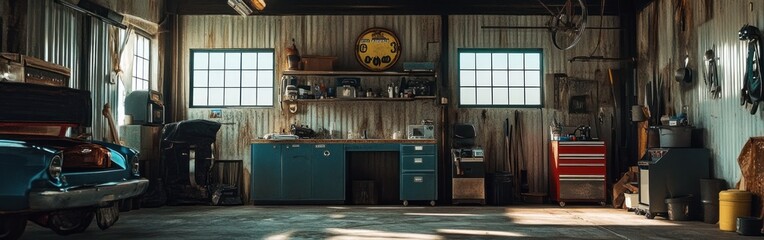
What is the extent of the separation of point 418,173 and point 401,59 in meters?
1.89

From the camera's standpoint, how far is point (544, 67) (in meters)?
10.8

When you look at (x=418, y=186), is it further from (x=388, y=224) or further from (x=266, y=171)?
(x=388, y=224)

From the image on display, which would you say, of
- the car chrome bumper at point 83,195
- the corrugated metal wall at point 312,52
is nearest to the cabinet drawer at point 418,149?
the corrugated metal wall at point 312,52

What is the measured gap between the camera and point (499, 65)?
1085 cm

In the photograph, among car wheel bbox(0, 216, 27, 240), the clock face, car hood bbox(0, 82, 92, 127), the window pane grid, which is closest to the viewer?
car wheel bbox(0, 216, 27, 240)

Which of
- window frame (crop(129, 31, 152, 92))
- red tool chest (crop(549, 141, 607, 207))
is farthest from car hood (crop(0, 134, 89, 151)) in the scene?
red tool chest (crop(549, 141, 607, 207))

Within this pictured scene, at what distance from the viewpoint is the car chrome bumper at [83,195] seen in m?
4.64

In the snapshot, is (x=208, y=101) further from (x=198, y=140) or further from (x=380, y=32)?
(x=380, y=32)

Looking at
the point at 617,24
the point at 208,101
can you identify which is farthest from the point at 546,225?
the point at 208,101

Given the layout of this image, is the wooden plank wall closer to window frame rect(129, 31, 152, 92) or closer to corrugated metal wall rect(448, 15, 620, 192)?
corrugated metal wall rect(448, 15, 620, 192)

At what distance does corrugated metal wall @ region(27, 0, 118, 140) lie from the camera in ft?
24.0

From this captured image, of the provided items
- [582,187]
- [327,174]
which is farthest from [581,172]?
[327,174]

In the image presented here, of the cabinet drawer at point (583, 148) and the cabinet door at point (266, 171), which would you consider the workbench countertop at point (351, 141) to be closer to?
Answer: the cabinet door at point (266, 171)

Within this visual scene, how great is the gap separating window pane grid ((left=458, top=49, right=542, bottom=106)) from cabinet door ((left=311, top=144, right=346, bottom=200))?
2280 mm
